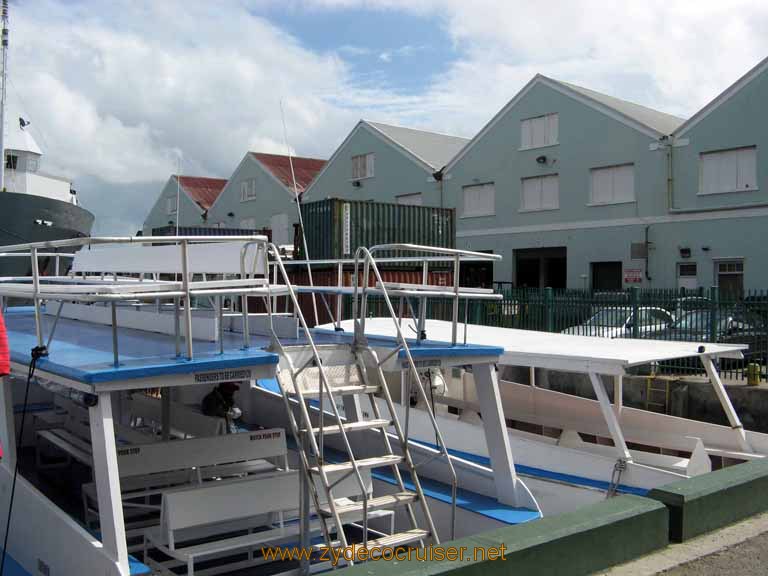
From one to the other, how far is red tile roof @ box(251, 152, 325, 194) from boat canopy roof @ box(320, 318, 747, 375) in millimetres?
33244

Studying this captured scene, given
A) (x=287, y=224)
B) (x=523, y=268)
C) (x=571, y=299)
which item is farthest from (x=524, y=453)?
(x=287, y=224)

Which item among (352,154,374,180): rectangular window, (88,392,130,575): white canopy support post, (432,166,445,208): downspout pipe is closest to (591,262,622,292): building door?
(432,166,445,208): downspout pipe

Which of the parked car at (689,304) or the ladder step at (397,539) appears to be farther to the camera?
the parked car at (689,304)

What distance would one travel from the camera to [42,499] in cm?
553

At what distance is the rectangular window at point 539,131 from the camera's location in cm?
3089

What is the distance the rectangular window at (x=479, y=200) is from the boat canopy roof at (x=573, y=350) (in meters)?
23.3

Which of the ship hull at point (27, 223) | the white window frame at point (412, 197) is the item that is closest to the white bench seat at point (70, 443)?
the ship hull at point (27, 223)

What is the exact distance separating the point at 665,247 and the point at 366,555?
2525 centimetres

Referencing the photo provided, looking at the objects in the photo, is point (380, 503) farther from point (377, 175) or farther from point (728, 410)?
point (377, 175)

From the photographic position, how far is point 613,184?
95.5 feet

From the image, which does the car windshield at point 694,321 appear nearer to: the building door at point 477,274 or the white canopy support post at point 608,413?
the white canopy support post at point 608,413

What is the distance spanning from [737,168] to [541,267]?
28.7 feet

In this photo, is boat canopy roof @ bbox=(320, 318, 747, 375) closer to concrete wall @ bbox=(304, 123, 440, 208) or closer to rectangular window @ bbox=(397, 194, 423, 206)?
concrete wall @ bbox=(304, 123, 440, 208)

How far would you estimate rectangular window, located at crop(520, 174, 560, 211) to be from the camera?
102 ft
